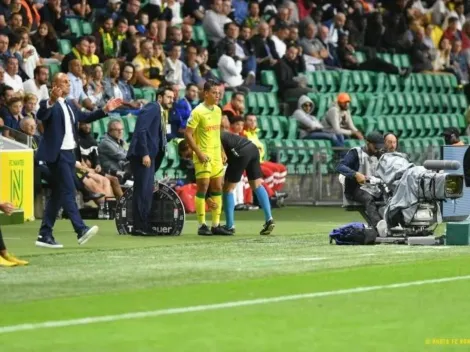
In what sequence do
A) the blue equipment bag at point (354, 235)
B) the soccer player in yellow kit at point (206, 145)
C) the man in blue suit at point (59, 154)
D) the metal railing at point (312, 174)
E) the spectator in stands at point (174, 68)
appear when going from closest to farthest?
the man in blue suit at point (59, 154)
the blue equipment bag at point (354, 235)
the soccer player in yellow kit at point (206, 145)
the spectator in stands at point (174, 68)
the metal railing at point (312, 174)

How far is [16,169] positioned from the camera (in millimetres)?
21531

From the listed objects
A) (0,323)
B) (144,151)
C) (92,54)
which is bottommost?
(0,323)

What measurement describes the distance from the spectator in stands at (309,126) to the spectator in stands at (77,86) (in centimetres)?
609

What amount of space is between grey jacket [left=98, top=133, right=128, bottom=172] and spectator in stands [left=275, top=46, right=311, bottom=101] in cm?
655

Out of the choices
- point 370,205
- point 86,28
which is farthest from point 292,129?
point 370,205

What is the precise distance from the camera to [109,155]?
2370cm

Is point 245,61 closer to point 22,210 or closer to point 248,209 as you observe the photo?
point 248,209

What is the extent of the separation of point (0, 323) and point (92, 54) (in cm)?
1537

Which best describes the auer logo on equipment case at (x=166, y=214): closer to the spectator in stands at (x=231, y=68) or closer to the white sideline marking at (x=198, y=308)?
the white sideline marking at (x=198, y=308)

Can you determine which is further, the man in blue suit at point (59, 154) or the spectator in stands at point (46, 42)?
the spectator in stands at point (46, 42)

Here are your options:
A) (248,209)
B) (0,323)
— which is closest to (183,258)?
(0,323)

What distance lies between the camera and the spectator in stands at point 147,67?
2608 cm

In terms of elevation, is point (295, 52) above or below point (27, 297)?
above

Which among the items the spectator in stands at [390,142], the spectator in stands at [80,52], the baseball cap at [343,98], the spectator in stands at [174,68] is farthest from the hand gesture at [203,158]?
the baseball cap at [343,98]
